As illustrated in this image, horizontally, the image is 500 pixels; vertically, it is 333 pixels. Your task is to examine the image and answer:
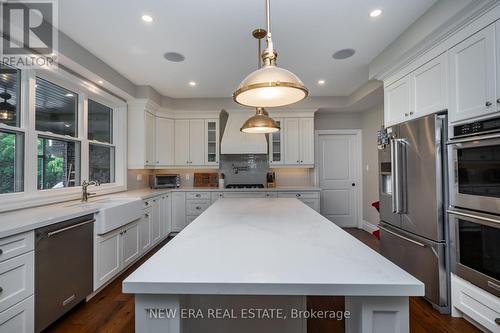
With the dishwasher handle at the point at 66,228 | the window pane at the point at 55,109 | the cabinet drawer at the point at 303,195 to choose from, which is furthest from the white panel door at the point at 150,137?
the cabinet drawer at the point at 303,195

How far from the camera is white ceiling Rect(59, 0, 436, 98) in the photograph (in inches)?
77.2

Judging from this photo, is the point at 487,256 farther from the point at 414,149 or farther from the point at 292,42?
the point at 292,42

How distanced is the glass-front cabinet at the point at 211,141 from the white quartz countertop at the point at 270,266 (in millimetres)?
3056

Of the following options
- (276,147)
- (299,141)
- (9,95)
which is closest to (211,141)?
(276,147)

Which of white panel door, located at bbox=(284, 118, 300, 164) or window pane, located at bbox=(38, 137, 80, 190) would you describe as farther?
white panel door, located at bbox=(284, 118, 300, 164)

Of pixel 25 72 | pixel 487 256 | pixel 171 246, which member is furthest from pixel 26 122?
pixel 487 256

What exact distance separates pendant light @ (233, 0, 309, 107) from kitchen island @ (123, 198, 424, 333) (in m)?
0.82

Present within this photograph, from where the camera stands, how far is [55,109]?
263 cm

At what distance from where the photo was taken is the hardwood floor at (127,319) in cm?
181

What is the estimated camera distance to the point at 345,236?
1.36m

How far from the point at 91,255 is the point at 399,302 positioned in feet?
8.10

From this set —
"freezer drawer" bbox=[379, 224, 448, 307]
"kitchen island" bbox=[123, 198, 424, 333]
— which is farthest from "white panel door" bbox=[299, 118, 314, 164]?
"kitchen island" bbox=[123, 198, 424, 333]

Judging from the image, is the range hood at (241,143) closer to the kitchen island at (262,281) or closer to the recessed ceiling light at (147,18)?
the recessed ceiling light at (147,18)

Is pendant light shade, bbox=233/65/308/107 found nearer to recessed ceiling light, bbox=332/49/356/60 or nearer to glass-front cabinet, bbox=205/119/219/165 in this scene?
recessed ceiling light, bbox=332/49/356/60
